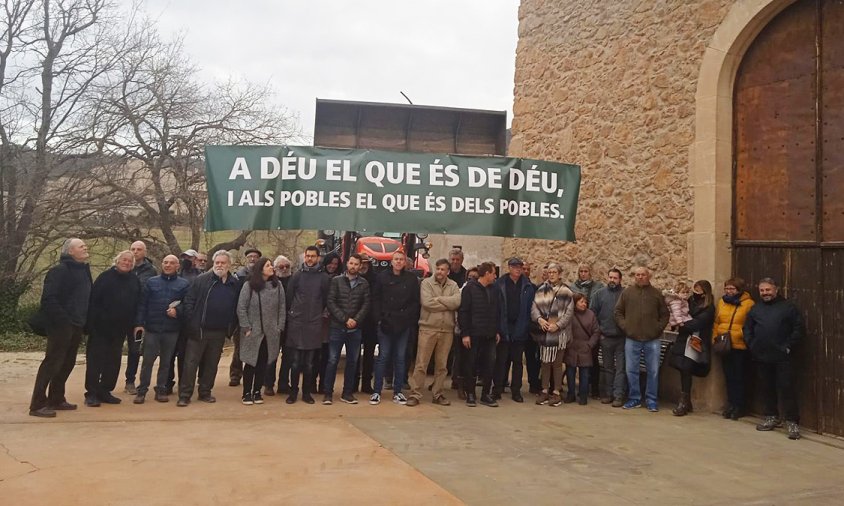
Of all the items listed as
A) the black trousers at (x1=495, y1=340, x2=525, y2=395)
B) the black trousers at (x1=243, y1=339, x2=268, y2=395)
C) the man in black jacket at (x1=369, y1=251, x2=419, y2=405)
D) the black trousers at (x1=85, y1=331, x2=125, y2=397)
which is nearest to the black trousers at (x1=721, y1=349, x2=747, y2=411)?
the black trousers at (x1=495, y1=340, x2=525, y2=395)

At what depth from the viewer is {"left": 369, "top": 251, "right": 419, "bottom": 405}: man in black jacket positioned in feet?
25.0

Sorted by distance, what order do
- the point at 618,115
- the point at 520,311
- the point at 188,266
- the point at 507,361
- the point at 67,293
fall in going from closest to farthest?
1. the point at 67,293
2. the point at 520,311
3. the point at 507,361
4. the point at 188,266
5. the point at 618,115

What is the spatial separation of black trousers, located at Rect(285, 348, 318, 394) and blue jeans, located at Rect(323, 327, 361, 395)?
20cm

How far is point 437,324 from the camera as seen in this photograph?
7750mm

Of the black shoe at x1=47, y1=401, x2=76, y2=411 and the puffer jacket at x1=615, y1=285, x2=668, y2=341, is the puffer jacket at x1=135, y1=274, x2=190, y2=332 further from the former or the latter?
the puffer jacket at x1=615, y1=285, x2=668, y2=341

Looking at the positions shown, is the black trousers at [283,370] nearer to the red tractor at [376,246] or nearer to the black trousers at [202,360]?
the black trousers at [202,360]

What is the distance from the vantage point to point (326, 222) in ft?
24.0

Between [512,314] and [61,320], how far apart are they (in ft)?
16.0

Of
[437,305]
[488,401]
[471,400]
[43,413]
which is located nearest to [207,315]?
[43,413]

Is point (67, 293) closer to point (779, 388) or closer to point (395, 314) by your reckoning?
point (395, 314)

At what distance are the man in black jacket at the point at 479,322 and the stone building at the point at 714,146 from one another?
7.27 ft

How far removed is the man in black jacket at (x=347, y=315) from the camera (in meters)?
7.57

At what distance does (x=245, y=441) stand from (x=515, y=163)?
432cm

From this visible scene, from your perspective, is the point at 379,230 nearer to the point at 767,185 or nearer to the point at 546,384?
the point at 546,384
